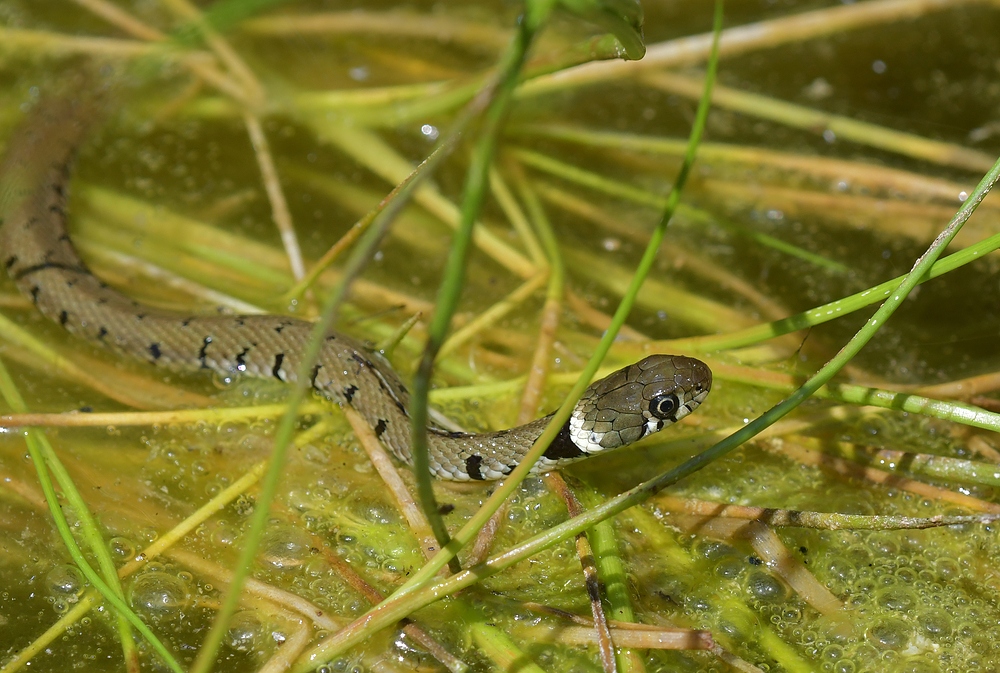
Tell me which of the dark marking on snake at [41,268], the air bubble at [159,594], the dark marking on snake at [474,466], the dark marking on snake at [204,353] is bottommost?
the air bubble at [159,594]

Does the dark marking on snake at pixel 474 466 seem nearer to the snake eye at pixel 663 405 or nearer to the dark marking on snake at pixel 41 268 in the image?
the snake eye at pixel 663 405

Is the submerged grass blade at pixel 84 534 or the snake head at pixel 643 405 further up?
the snake head at pixel 643 405

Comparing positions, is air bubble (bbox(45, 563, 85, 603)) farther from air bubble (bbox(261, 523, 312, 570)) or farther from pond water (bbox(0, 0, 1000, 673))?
air bubble (bbox(261, 523, 312, 570))

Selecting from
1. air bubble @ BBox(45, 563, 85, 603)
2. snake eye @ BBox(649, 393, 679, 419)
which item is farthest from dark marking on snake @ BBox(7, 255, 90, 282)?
snake eye @ BBox(649, 393, 679, 419)

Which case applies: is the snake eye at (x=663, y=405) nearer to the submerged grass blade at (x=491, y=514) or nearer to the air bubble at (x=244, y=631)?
the submerged grass blade at (x=491, y=514)

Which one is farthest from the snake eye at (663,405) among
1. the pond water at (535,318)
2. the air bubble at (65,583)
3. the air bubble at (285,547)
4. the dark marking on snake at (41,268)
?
the dark marking on snake at (41,268)

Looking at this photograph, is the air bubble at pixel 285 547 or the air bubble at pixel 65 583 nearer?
the air bubble at pixel 65 583

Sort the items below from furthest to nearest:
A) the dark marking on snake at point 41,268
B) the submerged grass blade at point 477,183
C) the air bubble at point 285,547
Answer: the dark marking on snake at point 41,268
the air bubble at point 285,547
the submerged grass blade at point 477,183

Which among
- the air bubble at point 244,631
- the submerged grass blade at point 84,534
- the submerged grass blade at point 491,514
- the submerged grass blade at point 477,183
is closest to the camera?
the submerged grass blade at point 477,183

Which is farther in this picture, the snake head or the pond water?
the snake head
